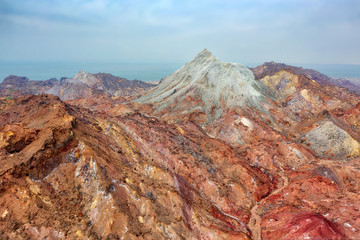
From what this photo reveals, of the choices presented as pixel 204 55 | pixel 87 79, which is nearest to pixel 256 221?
pixel 204 55

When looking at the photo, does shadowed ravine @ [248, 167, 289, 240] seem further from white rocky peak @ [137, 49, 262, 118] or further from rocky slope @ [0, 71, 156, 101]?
rocky slope @ [0, 71, 156, 101]

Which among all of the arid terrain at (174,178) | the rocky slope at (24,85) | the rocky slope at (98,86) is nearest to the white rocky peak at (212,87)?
the arid terrain at (174,178)

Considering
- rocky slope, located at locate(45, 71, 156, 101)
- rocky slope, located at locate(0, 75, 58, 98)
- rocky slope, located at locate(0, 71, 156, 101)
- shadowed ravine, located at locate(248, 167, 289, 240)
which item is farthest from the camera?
rocky slope, located at locate(0, 75, 58, 98)

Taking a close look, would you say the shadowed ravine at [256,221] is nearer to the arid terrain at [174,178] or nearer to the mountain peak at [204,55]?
the arid terrain at [174,178]

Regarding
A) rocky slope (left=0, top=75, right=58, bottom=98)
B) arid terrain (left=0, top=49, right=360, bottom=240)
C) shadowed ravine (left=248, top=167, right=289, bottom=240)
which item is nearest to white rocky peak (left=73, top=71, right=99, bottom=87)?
rocky slope (left=0, top=75, right=58, bottom=98)

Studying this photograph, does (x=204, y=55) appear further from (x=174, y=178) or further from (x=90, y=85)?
(x=90, y=85)

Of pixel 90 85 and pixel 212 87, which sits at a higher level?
pixel 212 87
